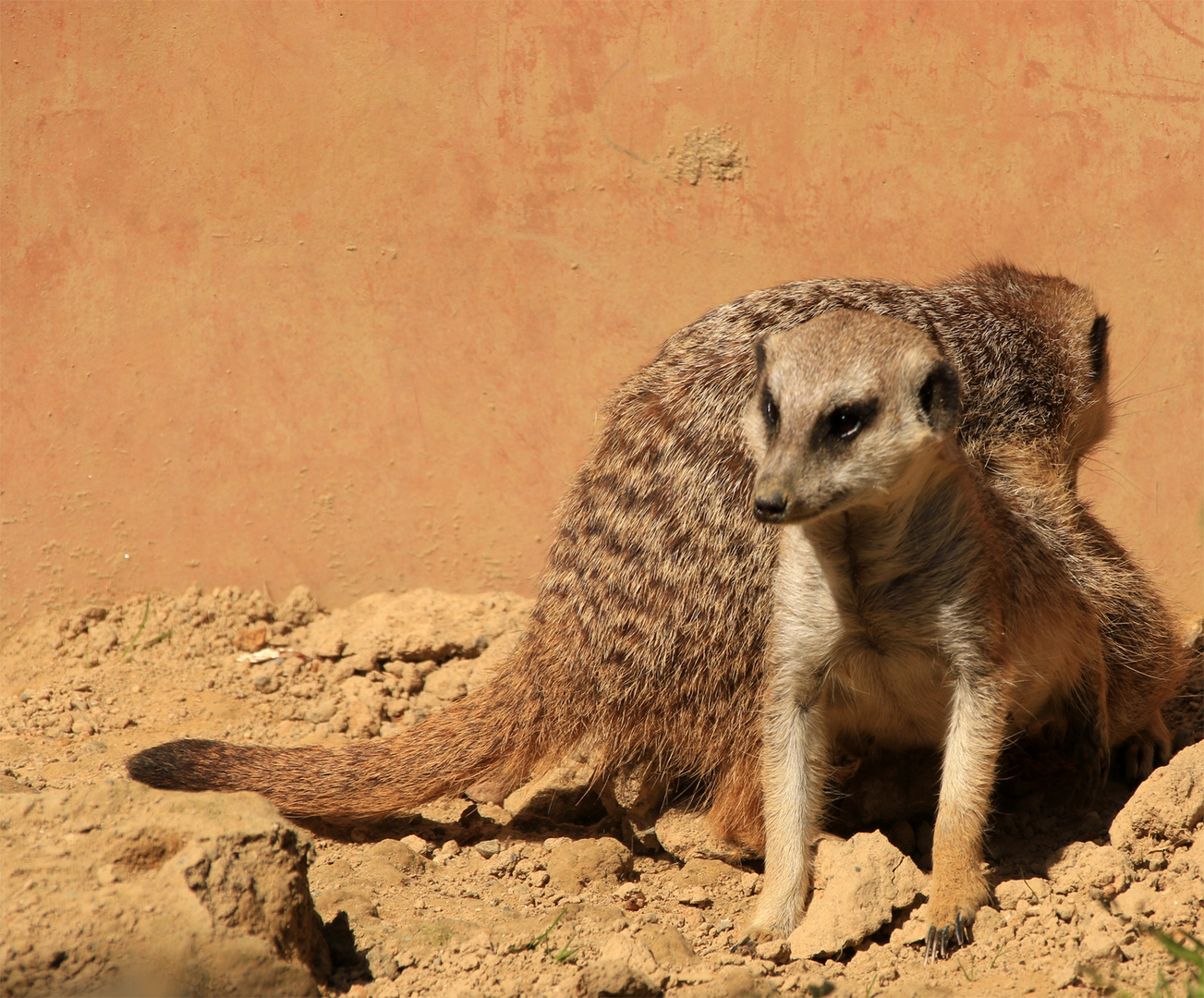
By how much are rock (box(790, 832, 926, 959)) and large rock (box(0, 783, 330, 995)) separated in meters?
0.99

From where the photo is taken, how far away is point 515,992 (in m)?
1.98

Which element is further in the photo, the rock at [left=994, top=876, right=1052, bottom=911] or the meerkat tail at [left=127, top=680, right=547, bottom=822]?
Result: the meerkat tail at [left=127, top=680, right=547, bottom=822]

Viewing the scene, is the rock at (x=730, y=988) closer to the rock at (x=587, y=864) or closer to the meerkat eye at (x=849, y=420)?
the rock at (x=587, y=864)

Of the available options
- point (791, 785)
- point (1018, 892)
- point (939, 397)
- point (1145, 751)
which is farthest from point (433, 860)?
point (1145, 751)

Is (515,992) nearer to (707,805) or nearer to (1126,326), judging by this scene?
(707,805)

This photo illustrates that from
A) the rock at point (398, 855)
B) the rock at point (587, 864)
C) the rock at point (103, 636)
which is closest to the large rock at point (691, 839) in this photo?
the rock at point (587, 864)

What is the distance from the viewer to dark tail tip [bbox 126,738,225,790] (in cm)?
263

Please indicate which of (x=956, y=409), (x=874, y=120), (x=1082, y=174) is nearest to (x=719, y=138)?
(x=874, y=120)

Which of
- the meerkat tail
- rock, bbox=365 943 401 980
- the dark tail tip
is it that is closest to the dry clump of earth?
rock, bbox=365 943 401 980

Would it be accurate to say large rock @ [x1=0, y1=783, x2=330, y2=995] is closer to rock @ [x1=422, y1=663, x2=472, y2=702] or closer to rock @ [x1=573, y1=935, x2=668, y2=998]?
rock @ [x1=573, y1=935, x2=668, y2=998]

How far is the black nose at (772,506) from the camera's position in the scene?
193cm

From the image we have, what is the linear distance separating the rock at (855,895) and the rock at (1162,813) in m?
0.52

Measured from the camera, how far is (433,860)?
9.24ft

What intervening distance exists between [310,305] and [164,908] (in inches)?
90.7
